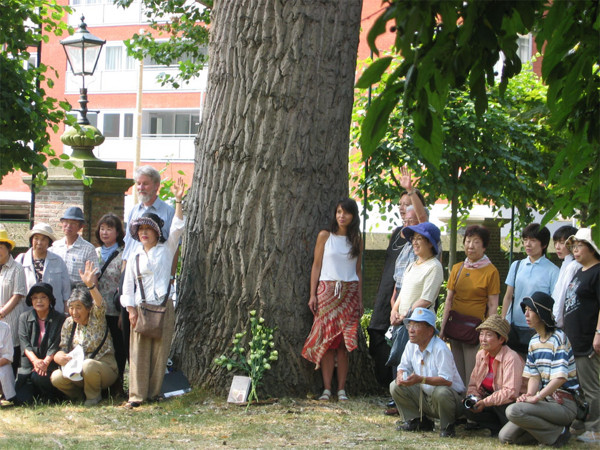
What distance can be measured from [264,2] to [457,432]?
163 inches

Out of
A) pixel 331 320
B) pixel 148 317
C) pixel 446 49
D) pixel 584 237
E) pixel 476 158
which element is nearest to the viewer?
pixel 446 49

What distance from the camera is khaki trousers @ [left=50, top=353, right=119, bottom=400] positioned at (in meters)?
8.04

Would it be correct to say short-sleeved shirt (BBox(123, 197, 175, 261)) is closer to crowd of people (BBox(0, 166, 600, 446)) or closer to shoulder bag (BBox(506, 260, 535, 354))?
crowd of people (BBox(0, 166, 600, 446))

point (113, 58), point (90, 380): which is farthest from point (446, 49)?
point (113, 58)

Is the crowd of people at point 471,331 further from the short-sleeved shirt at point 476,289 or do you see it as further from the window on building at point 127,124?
the window on building at point 127,124

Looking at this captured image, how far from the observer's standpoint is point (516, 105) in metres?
A: 15.3

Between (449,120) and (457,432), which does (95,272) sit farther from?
(449,120)

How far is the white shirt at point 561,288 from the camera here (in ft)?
24.4

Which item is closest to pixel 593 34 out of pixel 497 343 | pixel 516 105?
pixel 497 343

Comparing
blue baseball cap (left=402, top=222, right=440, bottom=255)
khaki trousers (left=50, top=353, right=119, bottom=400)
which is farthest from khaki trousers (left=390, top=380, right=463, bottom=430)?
khaki trousers (left=50, top=353, right=119, bottom=400)

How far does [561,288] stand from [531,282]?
0.86 feet

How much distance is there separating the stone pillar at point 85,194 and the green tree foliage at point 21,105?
1280 millimetres

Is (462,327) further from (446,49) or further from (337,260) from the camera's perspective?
(446,49)

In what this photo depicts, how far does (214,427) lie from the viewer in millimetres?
7016
